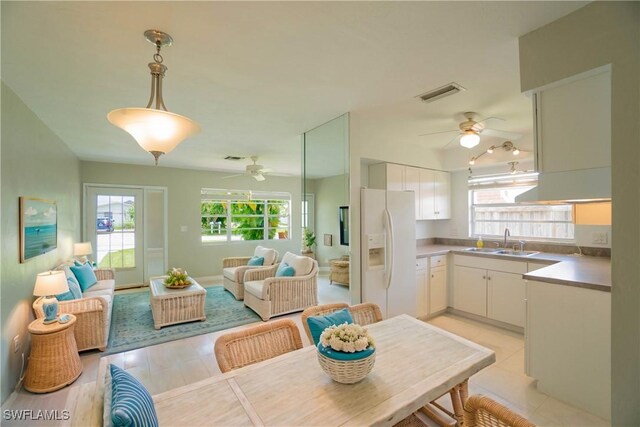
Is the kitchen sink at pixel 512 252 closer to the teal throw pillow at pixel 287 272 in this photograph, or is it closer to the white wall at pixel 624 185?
the white wall at pixel 624 185

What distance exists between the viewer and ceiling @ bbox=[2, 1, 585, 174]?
154cm

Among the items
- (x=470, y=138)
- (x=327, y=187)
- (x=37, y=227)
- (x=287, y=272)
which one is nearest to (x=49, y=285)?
(x=37, y=227)

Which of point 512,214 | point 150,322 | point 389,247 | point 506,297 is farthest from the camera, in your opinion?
point 512,214

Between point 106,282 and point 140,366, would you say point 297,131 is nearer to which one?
point 140,366

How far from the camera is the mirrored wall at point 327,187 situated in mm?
3287

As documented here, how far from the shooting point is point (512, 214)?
427 centimetres

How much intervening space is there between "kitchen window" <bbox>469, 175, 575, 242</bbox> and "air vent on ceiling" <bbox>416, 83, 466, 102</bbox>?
1.93 meters

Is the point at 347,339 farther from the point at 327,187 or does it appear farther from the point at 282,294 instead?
the point at 282,294

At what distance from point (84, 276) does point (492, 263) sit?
547cm

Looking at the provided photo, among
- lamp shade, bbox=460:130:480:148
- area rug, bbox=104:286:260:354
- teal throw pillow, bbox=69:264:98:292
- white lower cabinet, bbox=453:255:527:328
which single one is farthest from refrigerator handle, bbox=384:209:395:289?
teal throw pillow, bbox=69:264:98:292

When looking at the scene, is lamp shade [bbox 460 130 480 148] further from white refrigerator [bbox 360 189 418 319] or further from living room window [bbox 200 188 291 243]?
living room window [bbox 200 188 291 243]

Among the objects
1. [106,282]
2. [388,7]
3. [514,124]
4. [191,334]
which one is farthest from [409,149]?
[106,282]

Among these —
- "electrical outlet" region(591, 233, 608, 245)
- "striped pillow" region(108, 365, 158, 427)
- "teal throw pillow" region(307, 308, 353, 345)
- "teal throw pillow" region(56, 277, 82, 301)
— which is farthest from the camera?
"electrical outlet" region(591, 233, 608, 245)

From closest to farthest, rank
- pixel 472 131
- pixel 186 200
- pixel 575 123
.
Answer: pixel 575 123
pixel 472 131
pixel 186 200
